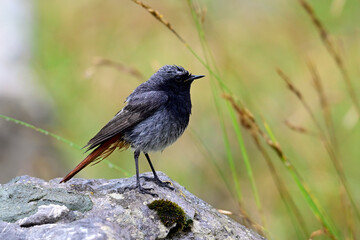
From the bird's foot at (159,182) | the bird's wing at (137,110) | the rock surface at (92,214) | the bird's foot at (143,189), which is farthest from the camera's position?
the bird's wing at (137,110)

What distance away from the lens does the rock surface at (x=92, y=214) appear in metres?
2.74

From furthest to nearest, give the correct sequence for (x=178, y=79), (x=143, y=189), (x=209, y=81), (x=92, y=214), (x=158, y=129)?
(x=209, y=81), (x=178, y=79), (x=158, y=129), (x=143, y=189), (x=92, y=214)

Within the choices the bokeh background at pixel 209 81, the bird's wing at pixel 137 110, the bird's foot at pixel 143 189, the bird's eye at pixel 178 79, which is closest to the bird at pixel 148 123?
the bird's wing at pixel 137 110

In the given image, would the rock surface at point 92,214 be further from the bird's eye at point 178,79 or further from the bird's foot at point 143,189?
the bird's eye at point 178,79

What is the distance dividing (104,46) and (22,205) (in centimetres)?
631

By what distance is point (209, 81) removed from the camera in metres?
7.89

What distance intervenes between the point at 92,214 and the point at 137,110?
1.20 m

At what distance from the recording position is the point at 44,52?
1001cm

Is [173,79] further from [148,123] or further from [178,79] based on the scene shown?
[148,123]

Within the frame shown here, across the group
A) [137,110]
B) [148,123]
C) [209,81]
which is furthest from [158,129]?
[209,81]

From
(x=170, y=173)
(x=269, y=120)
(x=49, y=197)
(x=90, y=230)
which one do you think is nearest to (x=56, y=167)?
(x=170, y=173)

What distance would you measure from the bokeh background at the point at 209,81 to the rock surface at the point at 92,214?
2435 mm

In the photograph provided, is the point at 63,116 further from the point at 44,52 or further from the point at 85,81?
the point at 44,52

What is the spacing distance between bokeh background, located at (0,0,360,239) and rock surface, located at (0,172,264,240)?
2435 millimetres
